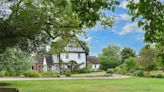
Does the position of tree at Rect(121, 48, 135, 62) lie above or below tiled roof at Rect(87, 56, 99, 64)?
above

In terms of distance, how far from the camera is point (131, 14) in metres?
8.87

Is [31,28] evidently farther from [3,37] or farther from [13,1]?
[13,1]

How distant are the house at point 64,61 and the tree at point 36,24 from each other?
60.0 metres

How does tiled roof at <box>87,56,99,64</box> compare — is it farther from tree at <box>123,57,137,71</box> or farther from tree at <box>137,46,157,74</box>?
tree at <box>137,46,157,74</box>

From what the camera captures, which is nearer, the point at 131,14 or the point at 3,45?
the point at 131,14

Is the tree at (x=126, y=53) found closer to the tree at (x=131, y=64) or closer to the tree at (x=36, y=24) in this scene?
the tree at (x=131, y=64)

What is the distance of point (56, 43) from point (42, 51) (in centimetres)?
318

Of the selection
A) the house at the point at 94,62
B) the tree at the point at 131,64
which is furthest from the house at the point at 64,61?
the tree at the point at 131,64

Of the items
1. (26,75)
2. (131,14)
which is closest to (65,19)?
(131,14)

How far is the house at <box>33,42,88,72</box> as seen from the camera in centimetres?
8488

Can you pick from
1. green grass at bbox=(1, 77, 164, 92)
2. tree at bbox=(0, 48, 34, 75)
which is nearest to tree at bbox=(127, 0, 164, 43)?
green grass at bbox=(1, 77, 164, 92)

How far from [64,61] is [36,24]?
67246mm

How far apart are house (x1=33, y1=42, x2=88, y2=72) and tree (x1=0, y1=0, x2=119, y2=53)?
60047 millimetres

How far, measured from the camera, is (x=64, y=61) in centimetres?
8756
